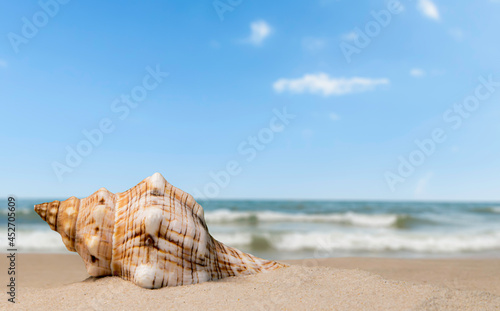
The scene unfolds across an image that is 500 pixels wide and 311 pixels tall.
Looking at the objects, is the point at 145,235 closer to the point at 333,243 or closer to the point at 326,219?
the point at 333,243

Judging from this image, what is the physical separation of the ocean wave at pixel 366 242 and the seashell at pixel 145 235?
4880 millimetres

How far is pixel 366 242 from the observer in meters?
9.05

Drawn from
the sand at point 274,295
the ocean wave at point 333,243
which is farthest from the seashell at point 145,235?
the ocean wave at point 333,243

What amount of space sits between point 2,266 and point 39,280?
1443 mm

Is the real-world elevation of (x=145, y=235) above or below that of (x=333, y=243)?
above

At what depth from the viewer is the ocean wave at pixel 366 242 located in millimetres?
8547

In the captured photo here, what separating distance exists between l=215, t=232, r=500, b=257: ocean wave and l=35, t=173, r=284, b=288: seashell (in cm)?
488

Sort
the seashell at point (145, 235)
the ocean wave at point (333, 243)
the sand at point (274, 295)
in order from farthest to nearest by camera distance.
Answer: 1. the ocean wave at point (333, 243)
2. the seashell at point (145, 235)
3. the sand at point (274, 295)

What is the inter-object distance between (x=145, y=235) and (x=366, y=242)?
23.2 feet

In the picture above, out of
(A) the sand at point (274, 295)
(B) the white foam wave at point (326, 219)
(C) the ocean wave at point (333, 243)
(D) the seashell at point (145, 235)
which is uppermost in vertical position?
(D) the seashell at point (145, 235)

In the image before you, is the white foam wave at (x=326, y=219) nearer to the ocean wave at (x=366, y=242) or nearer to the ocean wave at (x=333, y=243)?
the ocean wave at (x=366, y=242)

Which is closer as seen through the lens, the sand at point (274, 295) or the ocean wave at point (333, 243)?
the sand at point (274, 295)

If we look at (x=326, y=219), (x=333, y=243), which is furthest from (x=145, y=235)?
(x=326, y=219)

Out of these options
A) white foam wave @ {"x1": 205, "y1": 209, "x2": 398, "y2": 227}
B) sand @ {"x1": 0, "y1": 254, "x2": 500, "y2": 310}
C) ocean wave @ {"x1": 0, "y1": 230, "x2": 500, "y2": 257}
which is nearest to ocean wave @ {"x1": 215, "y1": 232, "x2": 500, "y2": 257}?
ocean wave @ {"x1": 0, "y1": 230, "x2": 500, "y2": 257}
